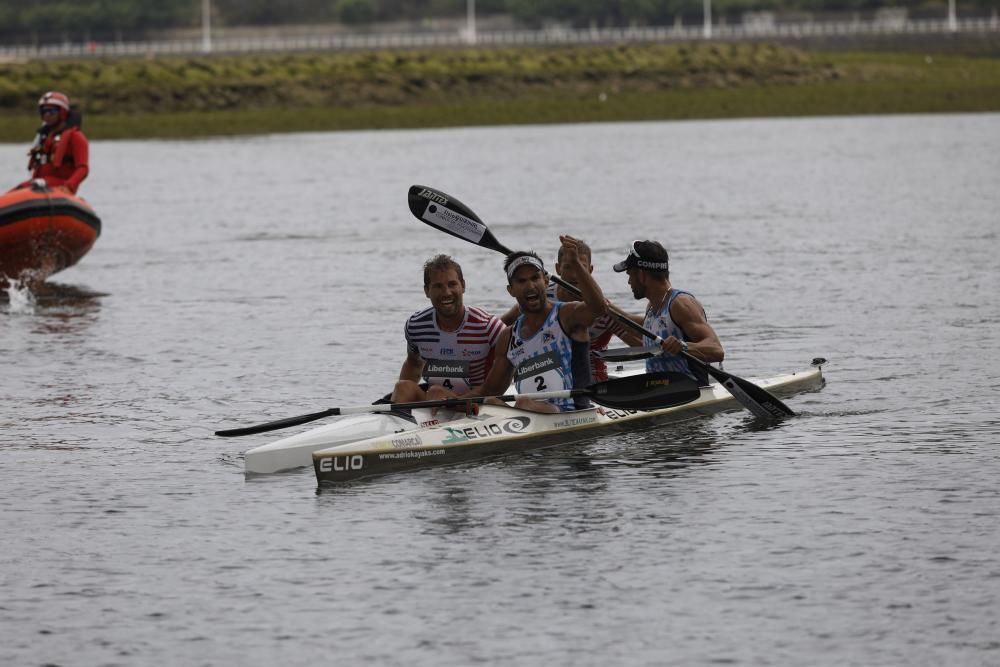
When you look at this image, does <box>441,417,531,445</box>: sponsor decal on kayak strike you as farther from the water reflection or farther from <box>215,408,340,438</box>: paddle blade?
the water reflection

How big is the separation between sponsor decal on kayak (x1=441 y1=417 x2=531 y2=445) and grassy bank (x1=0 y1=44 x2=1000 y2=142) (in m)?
53.2

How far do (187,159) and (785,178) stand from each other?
78.7 ft

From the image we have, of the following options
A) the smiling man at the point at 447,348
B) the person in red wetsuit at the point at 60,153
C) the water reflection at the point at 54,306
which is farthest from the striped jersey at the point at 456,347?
the person in red wetsuit at the point at 60,153

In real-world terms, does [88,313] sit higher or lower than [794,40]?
lower

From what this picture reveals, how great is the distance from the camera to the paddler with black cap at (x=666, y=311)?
15.2m

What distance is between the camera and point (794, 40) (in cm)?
10731

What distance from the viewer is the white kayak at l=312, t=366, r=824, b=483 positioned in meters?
13.7

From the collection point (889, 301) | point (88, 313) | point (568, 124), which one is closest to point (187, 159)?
point (568, 124)

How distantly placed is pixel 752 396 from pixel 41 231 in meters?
14.6

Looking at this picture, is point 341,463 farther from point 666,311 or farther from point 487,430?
point 666,311

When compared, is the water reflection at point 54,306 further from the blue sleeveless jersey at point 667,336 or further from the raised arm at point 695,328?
the raised arm at point 695,328

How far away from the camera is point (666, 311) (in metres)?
15.6

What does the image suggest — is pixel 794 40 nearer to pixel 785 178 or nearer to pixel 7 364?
pixel 785 178

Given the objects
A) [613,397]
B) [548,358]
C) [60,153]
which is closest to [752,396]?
[613,397]
